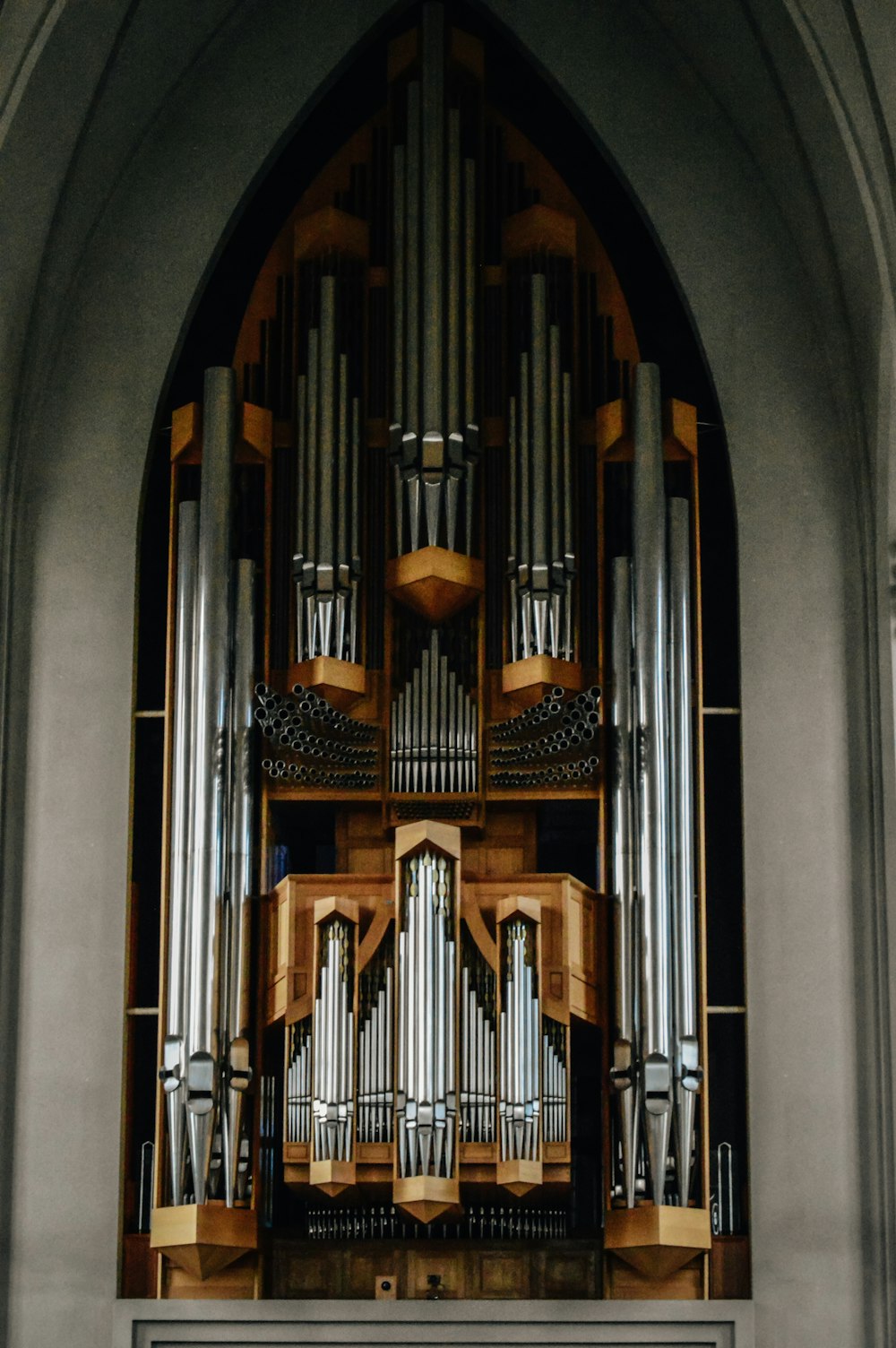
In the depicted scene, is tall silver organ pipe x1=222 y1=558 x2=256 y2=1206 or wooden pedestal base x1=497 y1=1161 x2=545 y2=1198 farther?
tall silver organ pipe x1=222 y1=558 x2=256 y2=1206

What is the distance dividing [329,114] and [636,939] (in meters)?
5.20

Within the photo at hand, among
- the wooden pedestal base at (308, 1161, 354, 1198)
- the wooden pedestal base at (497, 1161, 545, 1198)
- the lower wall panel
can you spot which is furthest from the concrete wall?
the wooden pedestal base at (497, 1161, 545, 1198)

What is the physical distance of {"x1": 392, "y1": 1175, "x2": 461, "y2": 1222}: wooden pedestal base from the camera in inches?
474

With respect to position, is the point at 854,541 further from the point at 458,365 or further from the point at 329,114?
the point at 329,114

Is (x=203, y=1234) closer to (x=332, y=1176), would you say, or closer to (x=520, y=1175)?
(x=332, y=1176)

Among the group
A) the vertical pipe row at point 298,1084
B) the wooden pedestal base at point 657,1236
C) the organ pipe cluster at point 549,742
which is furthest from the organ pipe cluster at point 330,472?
the wooden pedestal base at point 657,1236

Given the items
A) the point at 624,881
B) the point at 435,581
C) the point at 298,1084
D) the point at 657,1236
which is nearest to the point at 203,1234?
the point at 298,1084

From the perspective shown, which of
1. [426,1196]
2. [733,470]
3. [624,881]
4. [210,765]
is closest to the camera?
[426,1196]

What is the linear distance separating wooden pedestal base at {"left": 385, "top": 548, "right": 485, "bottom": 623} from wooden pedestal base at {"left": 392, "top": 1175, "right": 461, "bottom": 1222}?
9.77ft

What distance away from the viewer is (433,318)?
535 inches

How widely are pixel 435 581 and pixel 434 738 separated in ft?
2.64

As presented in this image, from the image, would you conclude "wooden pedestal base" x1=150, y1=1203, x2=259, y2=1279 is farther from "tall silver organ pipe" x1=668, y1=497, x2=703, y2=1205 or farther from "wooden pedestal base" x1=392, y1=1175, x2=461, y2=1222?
"tall silver organ pipe" x1=668, y1=497, x2=703, y2=1205

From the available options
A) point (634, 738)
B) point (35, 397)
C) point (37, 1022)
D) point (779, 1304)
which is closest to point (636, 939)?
point (634, 738)

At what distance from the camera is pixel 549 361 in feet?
44.6
